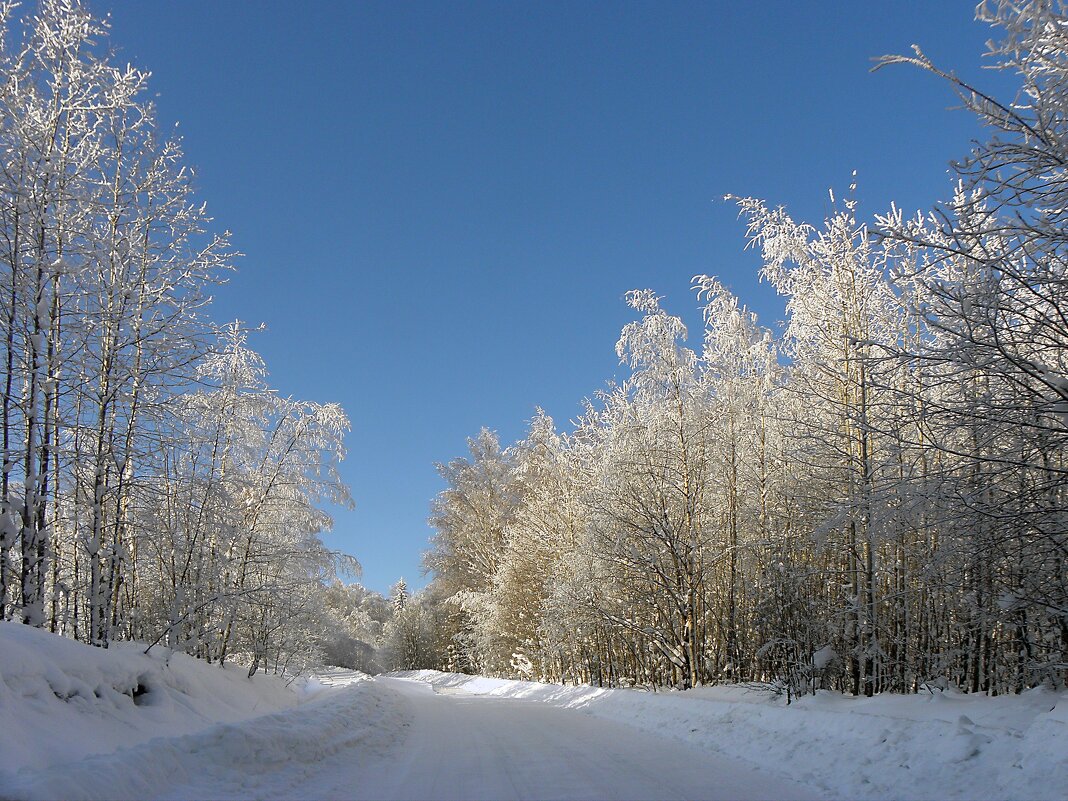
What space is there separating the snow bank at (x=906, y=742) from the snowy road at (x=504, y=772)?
446 mm

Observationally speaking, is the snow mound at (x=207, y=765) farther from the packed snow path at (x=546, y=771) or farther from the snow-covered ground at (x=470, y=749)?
the packed snow path at (x=546, y=771)

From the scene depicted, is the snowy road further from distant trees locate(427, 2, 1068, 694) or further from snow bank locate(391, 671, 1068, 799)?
distant trees locate(427, 2, 1068, 694)

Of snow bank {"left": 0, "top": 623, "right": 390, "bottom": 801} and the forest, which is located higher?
the forest

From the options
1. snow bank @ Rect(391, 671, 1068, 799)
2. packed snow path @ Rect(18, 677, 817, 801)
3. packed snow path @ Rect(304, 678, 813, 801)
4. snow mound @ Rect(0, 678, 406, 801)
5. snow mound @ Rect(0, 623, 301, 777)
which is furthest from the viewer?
packed snow path @ Rect(304, 678, 813, 801)

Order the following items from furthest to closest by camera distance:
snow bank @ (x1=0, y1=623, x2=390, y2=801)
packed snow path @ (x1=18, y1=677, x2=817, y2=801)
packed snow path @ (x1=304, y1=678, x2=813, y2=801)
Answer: packed snow path @ (x1=304, y1=678, x2=813, y2=801) < packed snow path @ (x1=18, y1=677, x2=817, y2=801) < snow bank @ (x1=0, y1=623, x2=390, y2=801)

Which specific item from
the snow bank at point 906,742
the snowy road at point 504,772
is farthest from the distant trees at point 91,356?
the snow bank at point 906,742

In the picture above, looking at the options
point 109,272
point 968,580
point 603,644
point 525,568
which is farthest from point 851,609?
point 525,568

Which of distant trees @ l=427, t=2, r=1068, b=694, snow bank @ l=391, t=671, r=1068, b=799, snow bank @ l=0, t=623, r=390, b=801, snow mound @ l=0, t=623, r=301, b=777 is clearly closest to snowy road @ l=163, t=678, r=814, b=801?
snow bank @ l=0, t=623, r=390, b=801

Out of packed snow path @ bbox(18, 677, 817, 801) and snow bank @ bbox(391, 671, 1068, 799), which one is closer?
snow bank @ bbox(391, 671, 1068, 799)

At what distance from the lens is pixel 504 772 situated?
22.6 ft

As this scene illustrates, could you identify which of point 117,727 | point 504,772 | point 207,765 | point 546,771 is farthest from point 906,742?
point 117,727

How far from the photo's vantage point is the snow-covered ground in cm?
504

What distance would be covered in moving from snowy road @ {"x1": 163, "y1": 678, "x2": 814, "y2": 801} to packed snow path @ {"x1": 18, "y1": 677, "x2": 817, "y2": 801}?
11 millimetres

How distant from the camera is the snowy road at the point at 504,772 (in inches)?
225
